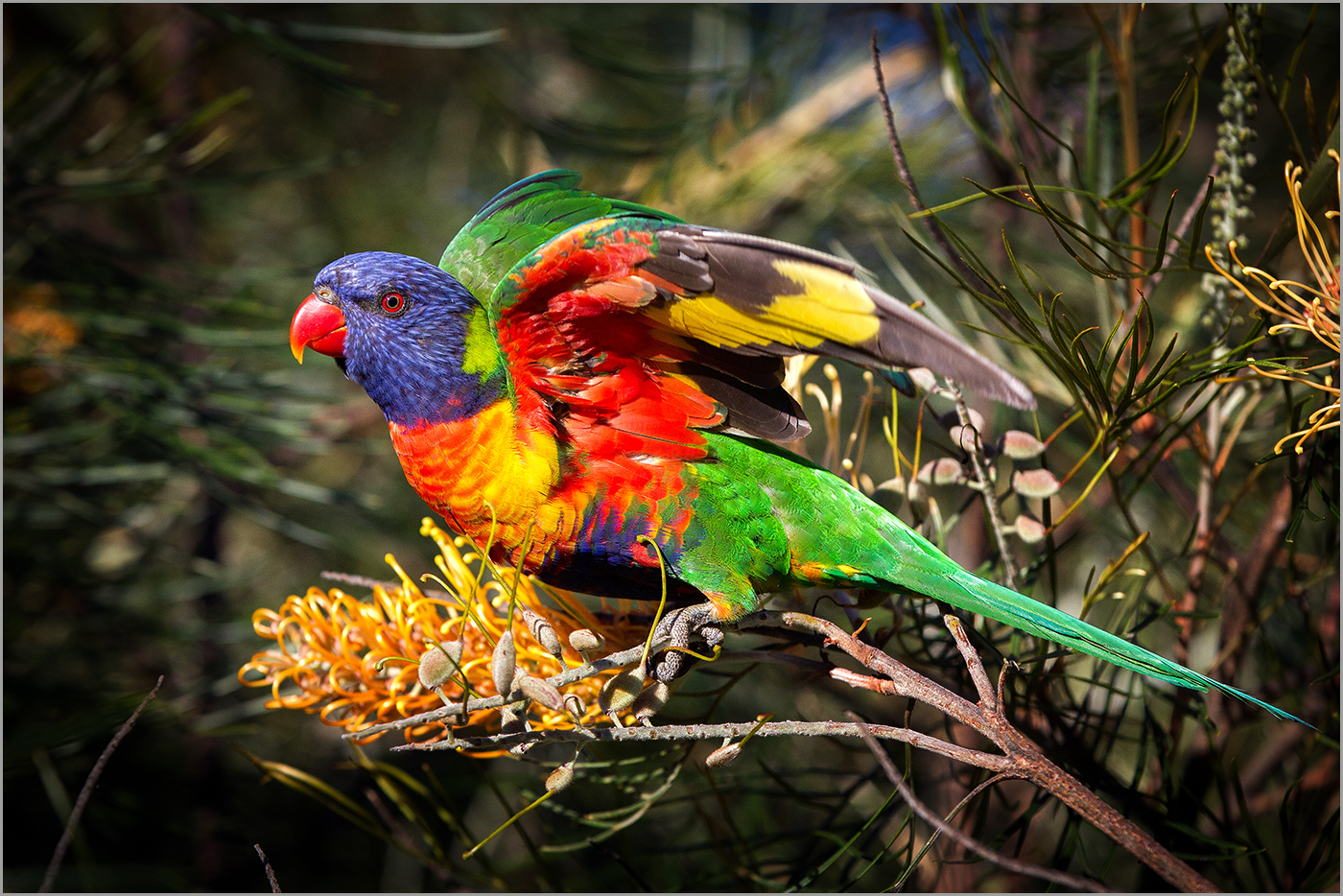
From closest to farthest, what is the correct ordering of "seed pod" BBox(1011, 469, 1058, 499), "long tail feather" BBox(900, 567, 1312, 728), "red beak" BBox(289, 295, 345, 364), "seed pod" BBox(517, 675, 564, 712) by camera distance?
"seed pod" BBox(517, 675, 564, 712)
"long tail feather" BBox(900, 567, 1312, 728)
"seed pod" BBox(1011, 469, 1058, 499)
"red beak" BBox(289, 295, 345, 364)

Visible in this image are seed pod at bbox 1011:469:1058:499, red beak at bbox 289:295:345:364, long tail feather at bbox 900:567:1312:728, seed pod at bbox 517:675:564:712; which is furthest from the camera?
red beak at bbox 289:295:345:364

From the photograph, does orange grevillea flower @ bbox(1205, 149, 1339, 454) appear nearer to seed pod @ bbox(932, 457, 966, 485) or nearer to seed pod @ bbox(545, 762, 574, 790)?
seed pod @ bbox(932, 457, 966, 485)

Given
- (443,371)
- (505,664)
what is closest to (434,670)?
(505,664)

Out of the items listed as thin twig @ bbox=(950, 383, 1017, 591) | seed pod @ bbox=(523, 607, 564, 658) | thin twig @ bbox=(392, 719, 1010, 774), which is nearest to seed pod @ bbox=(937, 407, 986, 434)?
thin twig @ bbox=(950, 383, 1017, 591)

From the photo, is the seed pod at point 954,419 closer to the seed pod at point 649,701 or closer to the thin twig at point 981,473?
the thin twig at point 981,473

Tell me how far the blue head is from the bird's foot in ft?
1.05

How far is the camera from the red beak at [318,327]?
37.3 inches

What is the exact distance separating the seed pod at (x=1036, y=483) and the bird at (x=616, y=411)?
0.35 ft

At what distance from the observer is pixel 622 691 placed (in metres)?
0.69

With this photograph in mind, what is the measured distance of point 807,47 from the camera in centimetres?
187

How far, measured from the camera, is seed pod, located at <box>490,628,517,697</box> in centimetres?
62

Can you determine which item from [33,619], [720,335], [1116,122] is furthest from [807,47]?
[33,619]

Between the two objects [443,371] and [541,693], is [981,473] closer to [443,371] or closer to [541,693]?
[541,693]

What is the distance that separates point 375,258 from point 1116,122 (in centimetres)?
130
